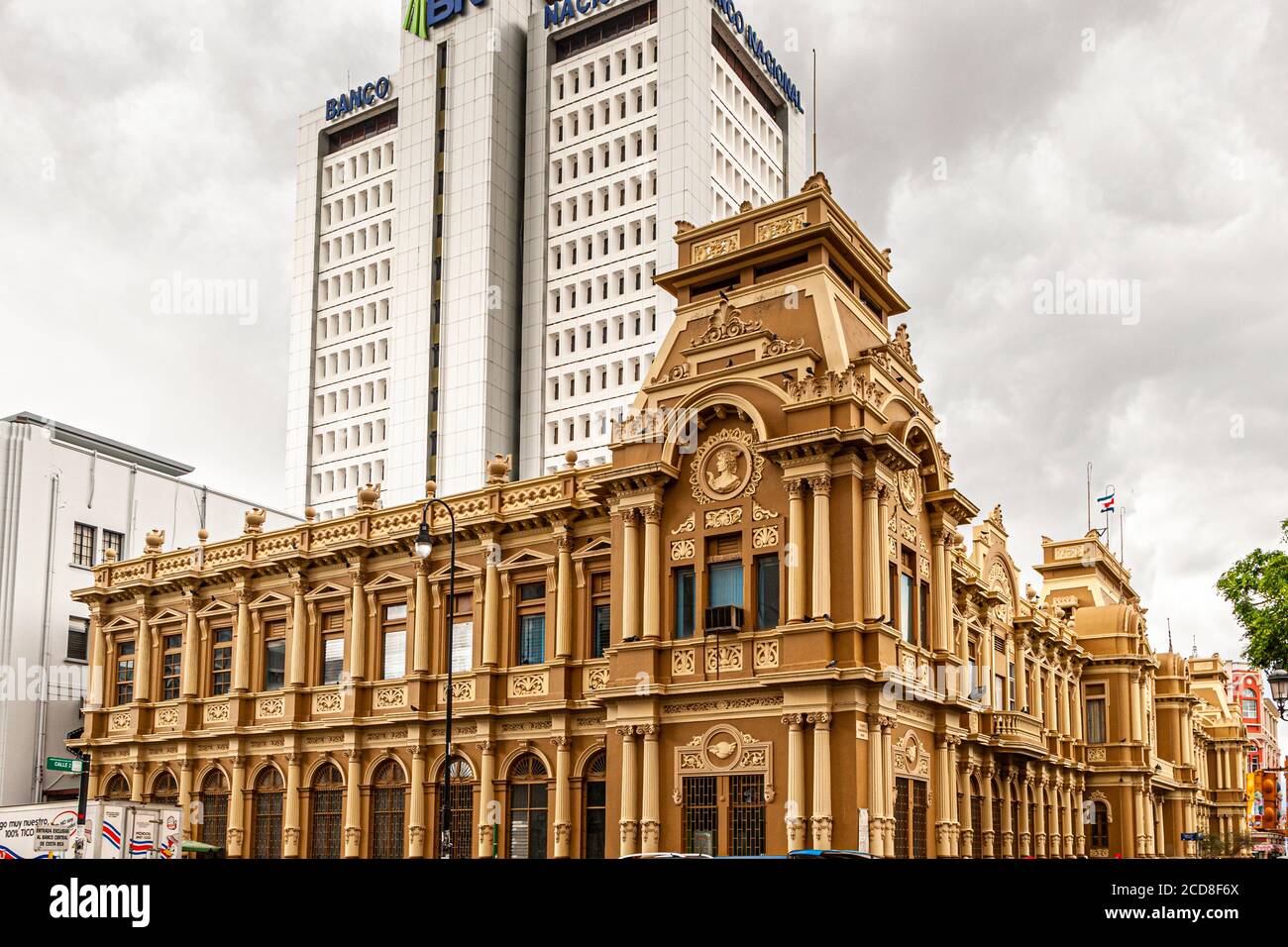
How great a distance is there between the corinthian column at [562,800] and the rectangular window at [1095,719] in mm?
34608

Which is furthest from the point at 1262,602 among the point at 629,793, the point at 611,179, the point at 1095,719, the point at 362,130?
the point at 362,130

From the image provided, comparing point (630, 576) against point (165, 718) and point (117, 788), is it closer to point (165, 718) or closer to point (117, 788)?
point (165, 718)

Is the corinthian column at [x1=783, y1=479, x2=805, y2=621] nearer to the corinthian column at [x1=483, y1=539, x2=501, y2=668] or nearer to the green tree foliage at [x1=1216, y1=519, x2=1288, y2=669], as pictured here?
the corinthian column at [x1=483, y1=539, x2=501, y2=668]

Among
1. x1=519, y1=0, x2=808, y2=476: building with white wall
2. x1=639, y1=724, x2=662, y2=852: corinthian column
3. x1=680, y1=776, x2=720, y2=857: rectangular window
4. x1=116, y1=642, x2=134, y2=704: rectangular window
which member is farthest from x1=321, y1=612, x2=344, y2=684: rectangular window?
x1=519, y1=0, x2=808, y2=476: building with white wall

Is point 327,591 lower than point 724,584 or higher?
higher

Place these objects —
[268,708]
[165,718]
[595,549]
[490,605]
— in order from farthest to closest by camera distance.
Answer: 1. [165,718]
2. [268,708]
3. [490,605]
4. [595,549]

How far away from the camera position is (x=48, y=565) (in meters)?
57.0

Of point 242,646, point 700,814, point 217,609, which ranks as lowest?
point 700,814

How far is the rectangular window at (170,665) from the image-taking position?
4875 cm

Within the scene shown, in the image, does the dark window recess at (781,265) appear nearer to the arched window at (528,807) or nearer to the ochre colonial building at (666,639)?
the ochre colonial building at (666,639)

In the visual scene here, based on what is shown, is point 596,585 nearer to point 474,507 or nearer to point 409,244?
point 474,507

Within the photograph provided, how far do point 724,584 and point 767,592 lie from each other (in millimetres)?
1293

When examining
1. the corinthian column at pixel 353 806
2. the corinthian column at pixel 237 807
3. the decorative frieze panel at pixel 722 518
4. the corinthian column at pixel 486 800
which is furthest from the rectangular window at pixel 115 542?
the decorative frieze panel at pixel 722 518
